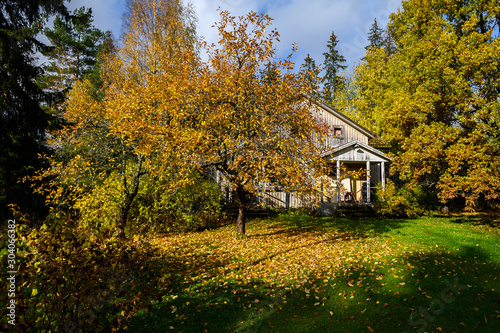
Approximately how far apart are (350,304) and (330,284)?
96 centimetres

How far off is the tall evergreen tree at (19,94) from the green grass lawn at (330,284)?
616cm

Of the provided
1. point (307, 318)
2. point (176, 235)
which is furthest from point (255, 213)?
point (307, 318)

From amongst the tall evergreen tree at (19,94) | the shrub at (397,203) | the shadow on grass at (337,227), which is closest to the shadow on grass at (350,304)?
the shadow on grass at (337,227)

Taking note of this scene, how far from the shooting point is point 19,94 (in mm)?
11102

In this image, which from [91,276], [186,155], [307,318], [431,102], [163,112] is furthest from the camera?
[431,102]

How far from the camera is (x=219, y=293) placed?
6289 millimetres

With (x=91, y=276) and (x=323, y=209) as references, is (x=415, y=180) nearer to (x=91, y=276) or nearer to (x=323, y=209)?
(x=323, y=209)

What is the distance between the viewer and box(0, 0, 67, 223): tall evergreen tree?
1077 cm

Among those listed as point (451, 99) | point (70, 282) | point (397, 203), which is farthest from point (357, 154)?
point (70, 282)

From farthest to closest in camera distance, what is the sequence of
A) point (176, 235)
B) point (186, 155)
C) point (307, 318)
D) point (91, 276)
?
point (176, 235) → point (186, 155) → point (307, 318) → point (91, 276)

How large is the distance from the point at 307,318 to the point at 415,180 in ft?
41.8

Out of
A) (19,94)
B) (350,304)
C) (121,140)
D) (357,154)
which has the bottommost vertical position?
(350,304)

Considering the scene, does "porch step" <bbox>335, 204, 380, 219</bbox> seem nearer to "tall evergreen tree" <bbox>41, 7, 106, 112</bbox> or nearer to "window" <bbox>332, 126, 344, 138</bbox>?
"window" <bbox>332, 126, 344, 138</bbox>

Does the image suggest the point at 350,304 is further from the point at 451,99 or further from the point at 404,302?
the point at 451,99
